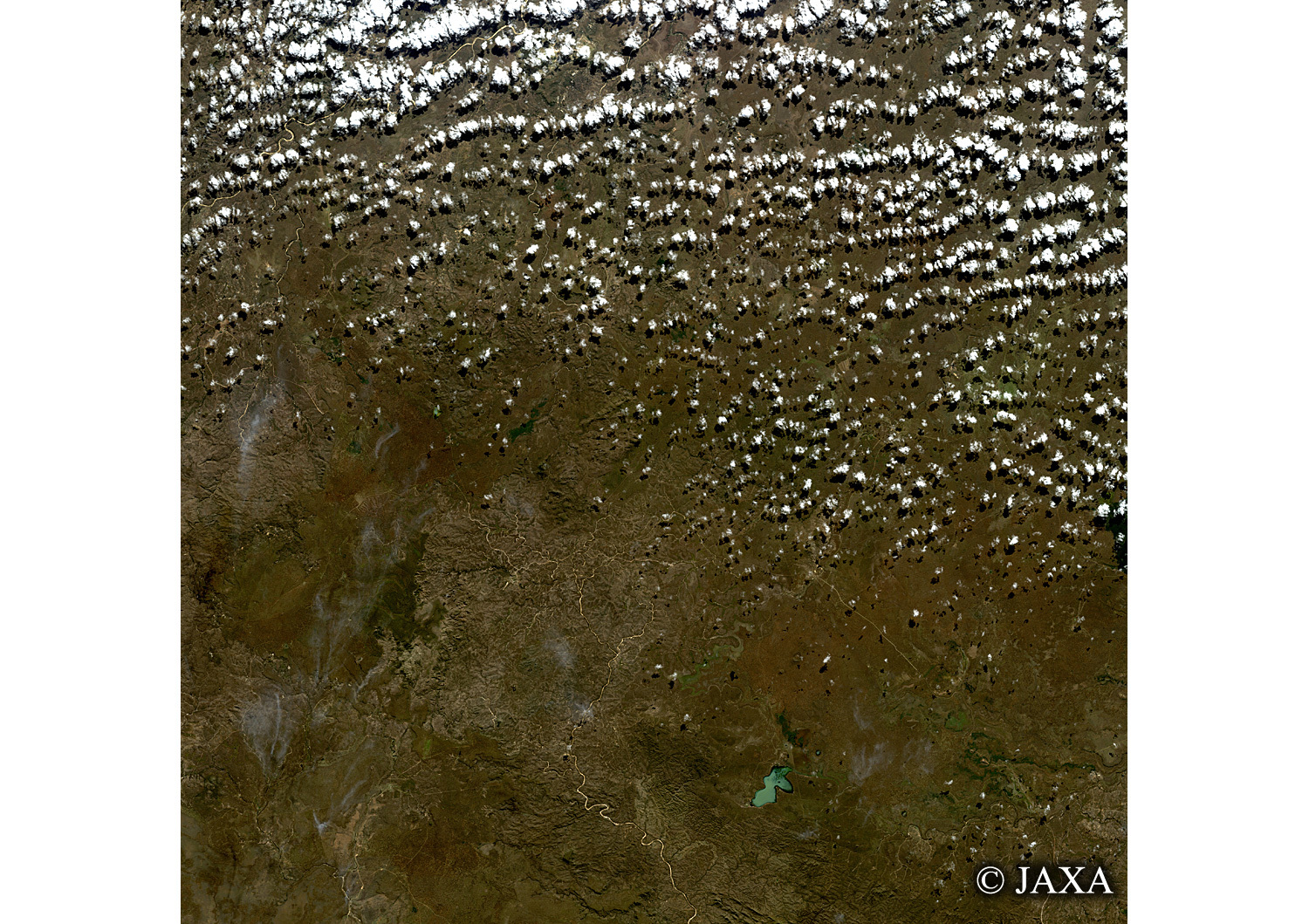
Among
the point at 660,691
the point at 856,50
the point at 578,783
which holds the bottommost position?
the point at 578,783

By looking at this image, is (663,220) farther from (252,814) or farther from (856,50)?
(252,814)

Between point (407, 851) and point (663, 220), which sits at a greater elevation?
point (663, 220)

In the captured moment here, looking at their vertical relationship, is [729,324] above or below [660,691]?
above

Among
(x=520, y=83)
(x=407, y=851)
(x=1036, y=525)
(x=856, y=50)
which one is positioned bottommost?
(x=407, y=851)

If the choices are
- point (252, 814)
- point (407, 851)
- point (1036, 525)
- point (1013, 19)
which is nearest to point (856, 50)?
point (1013, 19)

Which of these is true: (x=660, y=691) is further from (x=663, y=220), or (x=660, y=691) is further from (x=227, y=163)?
(x=227, y=163)

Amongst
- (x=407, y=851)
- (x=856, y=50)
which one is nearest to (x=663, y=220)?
(x=856, y=50)
